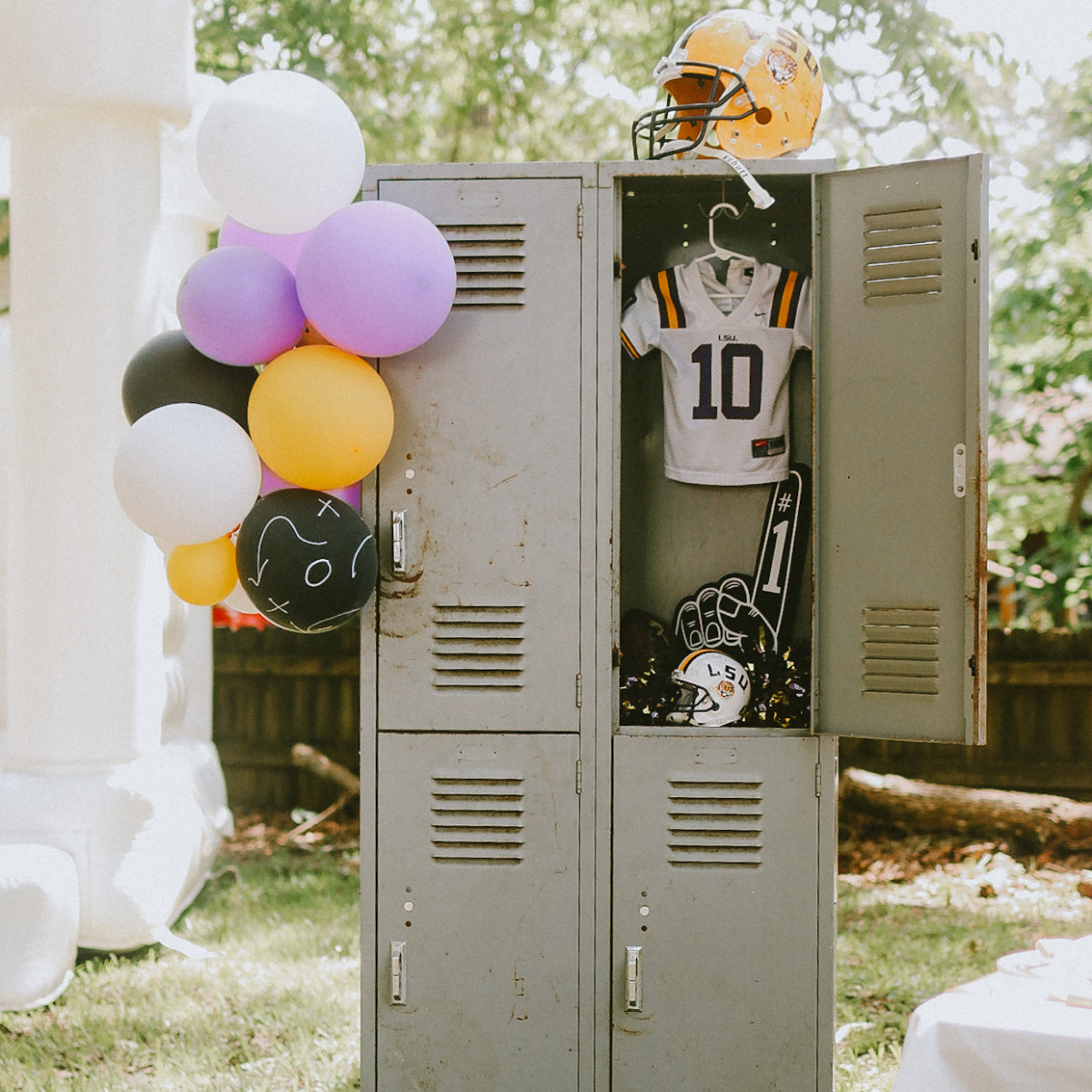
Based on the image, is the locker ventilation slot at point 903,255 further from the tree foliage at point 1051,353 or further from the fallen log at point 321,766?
the fallen log at point 321,766

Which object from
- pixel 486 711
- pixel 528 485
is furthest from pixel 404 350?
pixel 486 711

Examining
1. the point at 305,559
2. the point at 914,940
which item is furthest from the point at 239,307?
the point at 914,940

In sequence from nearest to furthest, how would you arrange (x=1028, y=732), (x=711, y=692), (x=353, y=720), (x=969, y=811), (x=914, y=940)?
(x=711, y=692) < (x=914, y=940) < (x=969, y=811) < (x=1028, y=732) < (x=353, y=720)

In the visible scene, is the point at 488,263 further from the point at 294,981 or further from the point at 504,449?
the point at 294,981

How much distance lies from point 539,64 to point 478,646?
454 centimetres

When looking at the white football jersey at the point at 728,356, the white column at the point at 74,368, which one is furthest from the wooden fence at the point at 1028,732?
the white column at the point at 74,368

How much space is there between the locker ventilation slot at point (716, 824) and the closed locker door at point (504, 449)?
34 centimetres

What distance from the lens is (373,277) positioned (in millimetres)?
2428

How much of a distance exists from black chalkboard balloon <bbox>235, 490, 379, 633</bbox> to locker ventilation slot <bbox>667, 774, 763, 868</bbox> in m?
0.94

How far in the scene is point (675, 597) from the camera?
334cm

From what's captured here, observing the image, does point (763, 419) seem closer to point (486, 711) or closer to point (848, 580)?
point (848, 580)

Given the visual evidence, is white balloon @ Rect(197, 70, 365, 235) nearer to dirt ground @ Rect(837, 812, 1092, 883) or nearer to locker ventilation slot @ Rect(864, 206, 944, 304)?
locker ventilation slot @ Rect(864, 206, 944, 304)

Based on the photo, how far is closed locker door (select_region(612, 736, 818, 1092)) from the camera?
8.92 ft


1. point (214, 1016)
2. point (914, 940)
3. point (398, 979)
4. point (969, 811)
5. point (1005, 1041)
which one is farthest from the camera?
point (969, 811)
